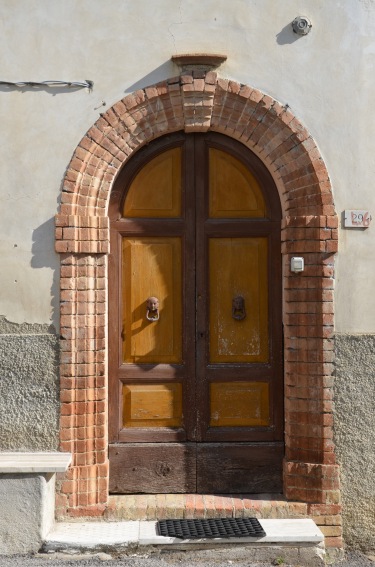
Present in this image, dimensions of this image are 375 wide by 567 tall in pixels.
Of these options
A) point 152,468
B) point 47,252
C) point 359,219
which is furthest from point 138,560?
point 359,219

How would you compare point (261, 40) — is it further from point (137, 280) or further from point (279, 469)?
point (279, 469)

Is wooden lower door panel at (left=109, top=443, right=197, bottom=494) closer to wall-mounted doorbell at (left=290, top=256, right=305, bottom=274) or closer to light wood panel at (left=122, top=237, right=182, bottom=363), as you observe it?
light wood panel at (left=122, top=237, right=182, bottom=363)

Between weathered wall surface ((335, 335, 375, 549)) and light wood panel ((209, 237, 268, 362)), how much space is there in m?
0.68

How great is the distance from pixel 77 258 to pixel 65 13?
77.5 inches

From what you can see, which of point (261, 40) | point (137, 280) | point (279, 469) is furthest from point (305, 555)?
point (261, 40)

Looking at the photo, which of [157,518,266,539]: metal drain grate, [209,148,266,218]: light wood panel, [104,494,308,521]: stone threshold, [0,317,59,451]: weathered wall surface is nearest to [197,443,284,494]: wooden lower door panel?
[104,494,308,521]: stone threshold

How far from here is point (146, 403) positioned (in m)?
5.84

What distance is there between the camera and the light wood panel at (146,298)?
5.83 m

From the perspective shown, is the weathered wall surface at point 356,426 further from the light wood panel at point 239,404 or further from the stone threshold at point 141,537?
the light wood panel at point 239,404

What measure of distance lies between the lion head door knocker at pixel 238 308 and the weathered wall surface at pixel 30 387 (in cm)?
148

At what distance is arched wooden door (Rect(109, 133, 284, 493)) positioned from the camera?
A: 5805mm

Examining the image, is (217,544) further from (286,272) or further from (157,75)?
(157,75)

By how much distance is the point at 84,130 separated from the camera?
5.61 metres

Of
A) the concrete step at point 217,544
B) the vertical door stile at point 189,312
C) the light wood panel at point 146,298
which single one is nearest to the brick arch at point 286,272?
the light wood panel at point 146,298
